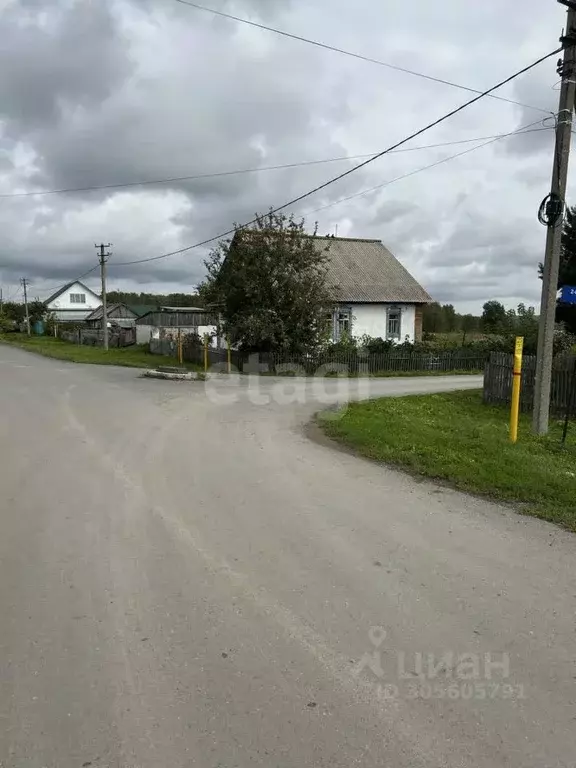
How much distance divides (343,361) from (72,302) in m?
79.1

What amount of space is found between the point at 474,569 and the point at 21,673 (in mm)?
3218

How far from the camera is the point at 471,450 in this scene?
8828 millimetres

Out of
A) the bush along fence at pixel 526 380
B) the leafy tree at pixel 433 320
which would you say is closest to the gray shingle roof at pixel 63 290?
the leafy tree at pixel 433 320

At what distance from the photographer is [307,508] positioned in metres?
6.14

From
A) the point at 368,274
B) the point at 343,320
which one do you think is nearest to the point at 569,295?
the point at 343,320

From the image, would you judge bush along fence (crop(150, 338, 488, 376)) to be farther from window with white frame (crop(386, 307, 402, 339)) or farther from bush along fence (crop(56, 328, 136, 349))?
bush along fence (crop(56, 328, 136, 349))

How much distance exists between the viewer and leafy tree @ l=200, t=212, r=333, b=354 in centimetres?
2425

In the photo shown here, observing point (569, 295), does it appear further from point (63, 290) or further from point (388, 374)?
point (63, 290)

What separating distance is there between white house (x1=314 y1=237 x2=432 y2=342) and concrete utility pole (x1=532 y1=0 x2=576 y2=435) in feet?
81.0

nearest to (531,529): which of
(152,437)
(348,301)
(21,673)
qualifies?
(21,673)

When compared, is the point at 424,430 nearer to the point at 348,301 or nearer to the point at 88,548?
the point at 88,548

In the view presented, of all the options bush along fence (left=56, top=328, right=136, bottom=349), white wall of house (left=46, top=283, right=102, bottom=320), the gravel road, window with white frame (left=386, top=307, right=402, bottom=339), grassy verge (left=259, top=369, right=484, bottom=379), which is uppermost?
white wall of house (left=46, top=283, right=102, bottom=320)

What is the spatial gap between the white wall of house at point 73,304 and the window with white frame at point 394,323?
69066 millimetres

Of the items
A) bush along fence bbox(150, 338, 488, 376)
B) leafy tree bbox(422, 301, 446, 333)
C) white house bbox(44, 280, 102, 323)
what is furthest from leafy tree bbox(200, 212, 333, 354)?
white house bbox(44, 280, 102, 323)
